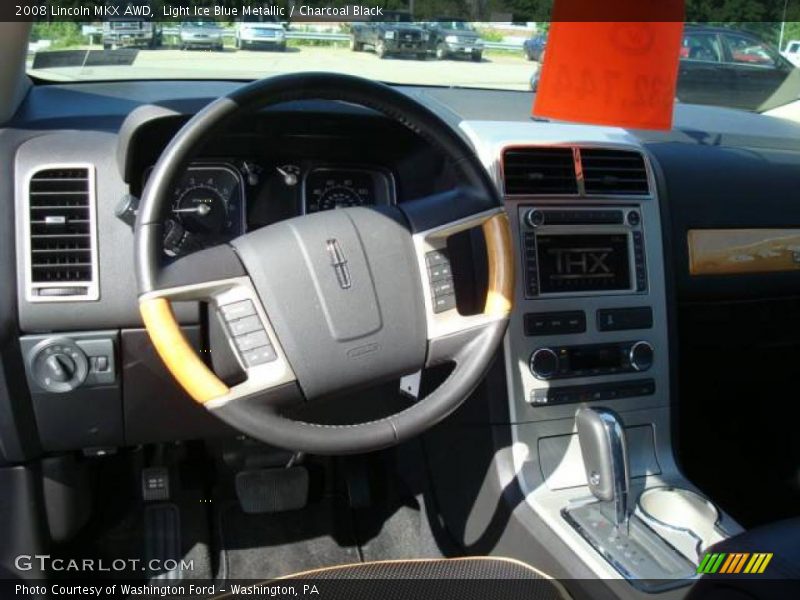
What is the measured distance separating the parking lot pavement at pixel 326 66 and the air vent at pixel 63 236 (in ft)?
1.34

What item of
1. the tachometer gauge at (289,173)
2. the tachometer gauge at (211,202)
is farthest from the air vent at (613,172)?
the tachometer gauge at (211,202)

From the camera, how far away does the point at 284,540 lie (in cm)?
281

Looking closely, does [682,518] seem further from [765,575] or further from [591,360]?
[765,575]

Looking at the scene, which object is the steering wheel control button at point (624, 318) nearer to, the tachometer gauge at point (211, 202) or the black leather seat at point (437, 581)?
the black leather seat at point (437, 581)

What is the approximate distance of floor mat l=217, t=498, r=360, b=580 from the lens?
108 inches

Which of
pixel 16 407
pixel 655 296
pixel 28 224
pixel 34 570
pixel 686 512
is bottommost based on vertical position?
pixel 34 570

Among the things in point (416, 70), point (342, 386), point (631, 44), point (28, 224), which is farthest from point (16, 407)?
point (631, 44)

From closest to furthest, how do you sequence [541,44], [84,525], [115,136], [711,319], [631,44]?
[631,44], [541,44], [115,136], [84,525], [711,319]

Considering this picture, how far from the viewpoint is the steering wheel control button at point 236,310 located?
1.72 meters

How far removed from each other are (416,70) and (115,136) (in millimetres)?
853

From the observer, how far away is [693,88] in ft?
8.93

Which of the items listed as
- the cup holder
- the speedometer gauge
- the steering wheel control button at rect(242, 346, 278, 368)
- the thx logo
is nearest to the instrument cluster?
the speedometer gauge

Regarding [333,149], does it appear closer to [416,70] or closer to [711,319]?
[416,70]

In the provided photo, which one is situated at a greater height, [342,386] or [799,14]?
[799,14]
